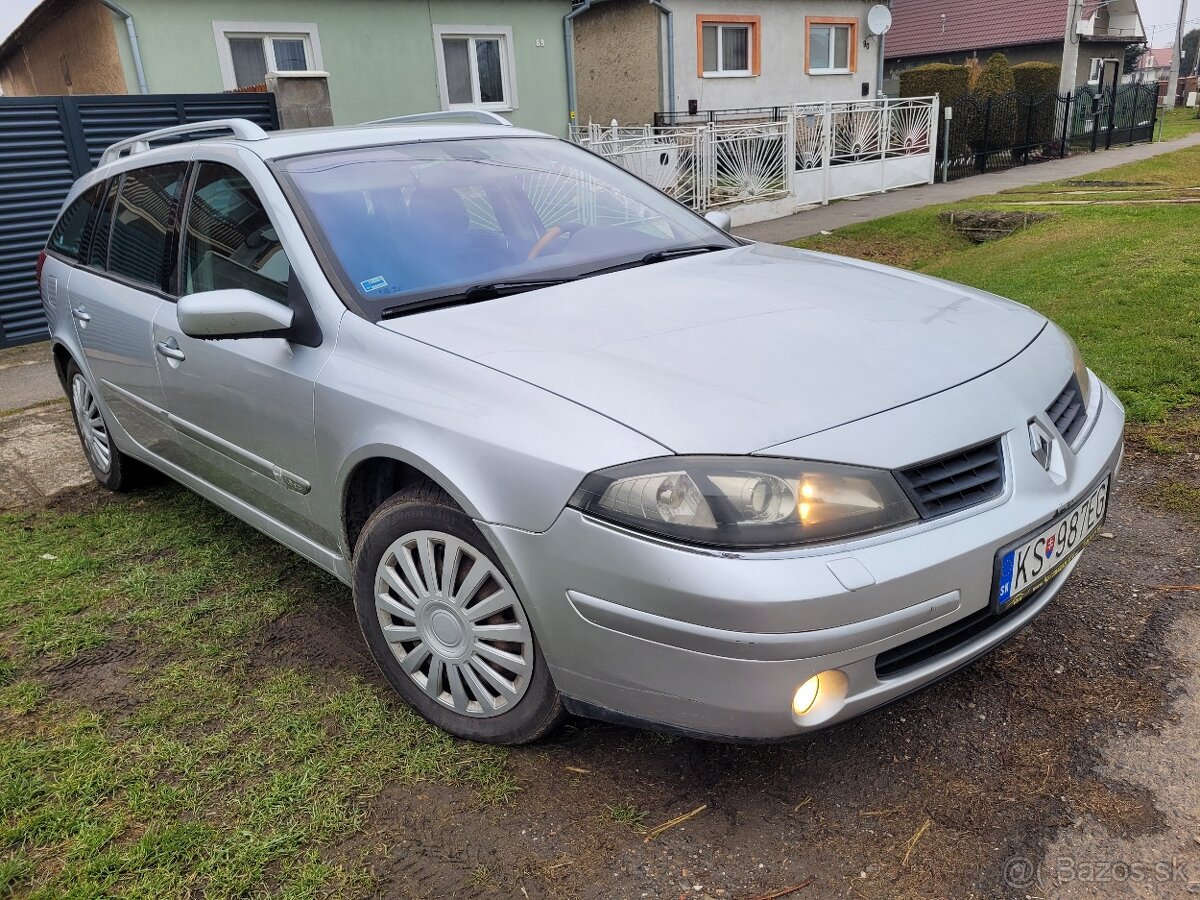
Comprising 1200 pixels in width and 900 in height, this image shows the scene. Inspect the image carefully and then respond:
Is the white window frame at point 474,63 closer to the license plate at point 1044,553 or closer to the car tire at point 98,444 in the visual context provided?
the car tire at point 98,444

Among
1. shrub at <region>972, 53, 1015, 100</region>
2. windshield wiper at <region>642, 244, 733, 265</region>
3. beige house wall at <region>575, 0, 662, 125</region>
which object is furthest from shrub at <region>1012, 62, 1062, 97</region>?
windshield wiper at <region>642, 244, 733, 265</region>

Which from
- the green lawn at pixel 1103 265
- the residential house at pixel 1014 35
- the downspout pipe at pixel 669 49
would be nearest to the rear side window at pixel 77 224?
the green lawn at pixel 1103 265

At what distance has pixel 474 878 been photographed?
2.13 meters

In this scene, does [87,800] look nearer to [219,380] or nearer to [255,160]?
[219,380]

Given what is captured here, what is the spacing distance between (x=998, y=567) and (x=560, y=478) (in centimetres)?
101

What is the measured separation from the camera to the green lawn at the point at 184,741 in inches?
87.0

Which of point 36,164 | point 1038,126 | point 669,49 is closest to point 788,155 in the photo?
point 669,49

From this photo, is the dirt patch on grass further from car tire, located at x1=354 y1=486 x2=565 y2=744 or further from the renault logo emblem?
car tire, located at x1=354 y1=486 x2=565 y2=744

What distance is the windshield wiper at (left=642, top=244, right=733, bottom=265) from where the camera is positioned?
325cm

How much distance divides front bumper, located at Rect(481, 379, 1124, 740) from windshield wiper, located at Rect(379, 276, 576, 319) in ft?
2.71

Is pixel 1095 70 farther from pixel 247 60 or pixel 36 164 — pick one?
pixel 36 164

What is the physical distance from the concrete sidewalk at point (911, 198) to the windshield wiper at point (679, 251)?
614 centimetres

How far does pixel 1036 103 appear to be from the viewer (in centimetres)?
2055

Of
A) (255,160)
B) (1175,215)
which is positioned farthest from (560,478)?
(1175,215)
